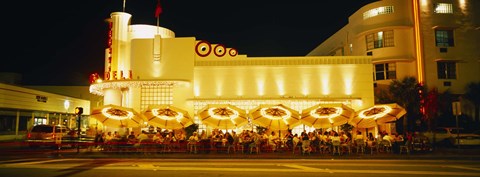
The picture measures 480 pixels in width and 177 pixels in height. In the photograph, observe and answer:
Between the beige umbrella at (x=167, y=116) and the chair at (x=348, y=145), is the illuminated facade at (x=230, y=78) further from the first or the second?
the chair at (x=348, y=145)

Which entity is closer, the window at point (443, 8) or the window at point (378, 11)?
the window at point (443, 8)

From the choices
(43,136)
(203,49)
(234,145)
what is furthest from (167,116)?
(203,49)

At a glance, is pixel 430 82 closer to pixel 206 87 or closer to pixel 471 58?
pixel 471 58

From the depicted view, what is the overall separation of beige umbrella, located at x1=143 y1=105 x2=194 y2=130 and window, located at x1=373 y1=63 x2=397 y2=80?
58.3 ft

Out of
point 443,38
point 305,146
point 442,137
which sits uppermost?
point 443,38

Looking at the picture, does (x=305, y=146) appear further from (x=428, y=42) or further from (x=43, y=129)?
(x=428, y=42)

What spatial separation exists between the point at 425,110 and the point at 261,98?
12639 millimetres

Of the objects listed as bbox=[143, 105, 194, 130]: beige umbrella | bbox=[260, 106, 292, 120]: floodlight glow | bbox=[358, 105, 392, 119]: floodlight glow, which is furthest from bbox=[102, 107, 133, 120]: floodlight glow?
bbox=[358, 105, 392, 119]: floodlight glow

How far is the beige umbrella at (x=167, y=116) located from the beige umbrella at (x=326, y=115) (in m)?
6.67

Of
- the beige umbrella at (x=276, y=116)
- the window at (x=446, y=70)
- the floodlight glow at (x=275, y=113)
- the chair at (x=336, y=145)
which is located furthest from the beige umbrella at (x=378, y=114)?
the window at (x=446, y=70)

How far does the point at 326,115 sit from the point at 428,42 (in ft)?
52.3

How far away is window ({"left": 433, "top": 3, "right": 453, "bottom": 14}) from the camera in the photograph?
30484mm

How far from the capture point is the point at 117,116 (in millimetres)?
20344

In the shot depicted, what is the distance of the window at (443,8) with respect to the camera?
3048 centimetres
